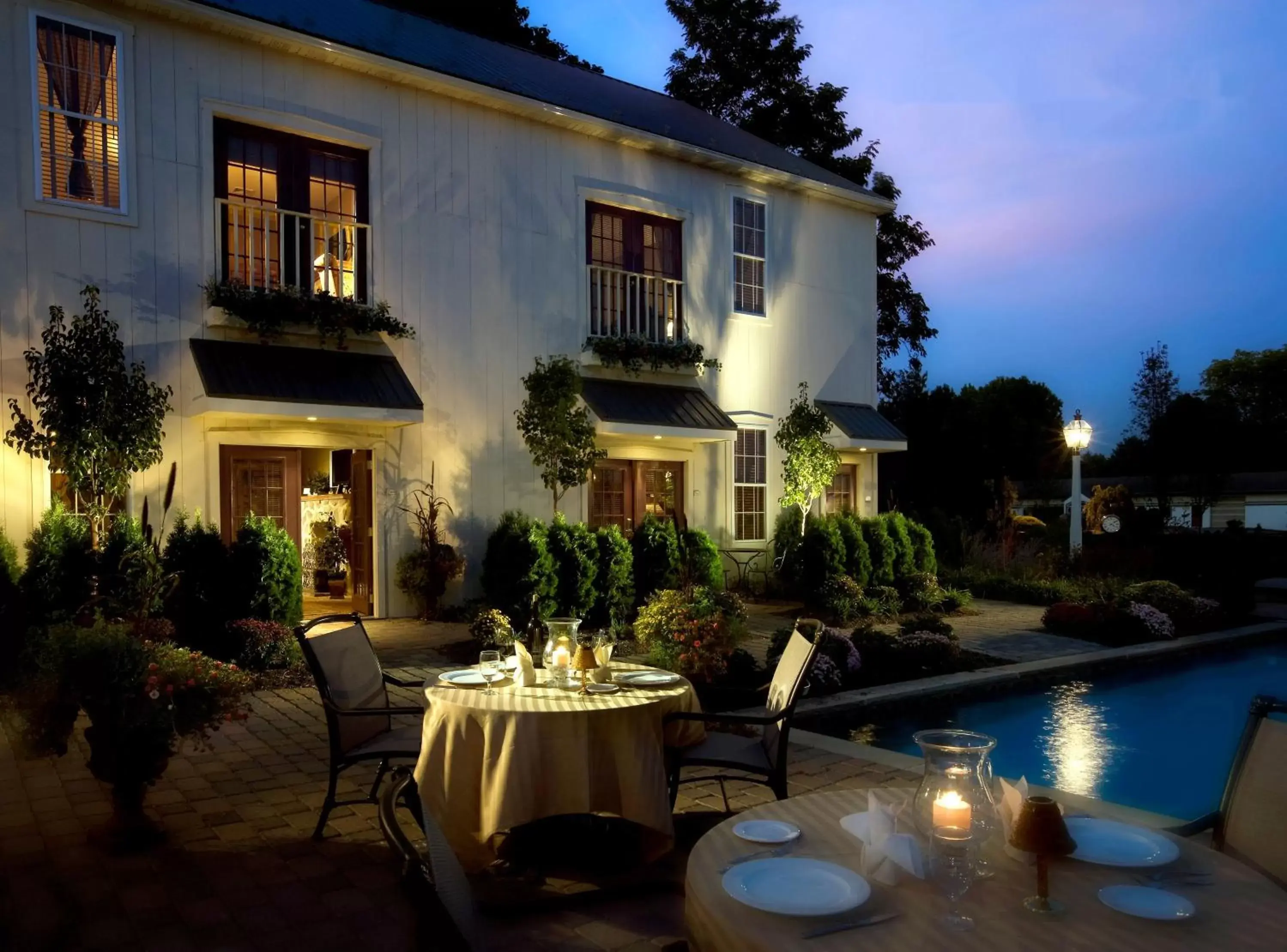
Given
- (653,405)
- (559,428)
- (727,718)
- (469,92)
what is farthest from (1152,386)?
(727,718)

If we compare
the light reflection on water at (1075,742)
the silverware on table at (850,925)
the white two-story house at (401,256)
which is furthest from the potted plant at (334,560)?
the silverware on table at (850,925)

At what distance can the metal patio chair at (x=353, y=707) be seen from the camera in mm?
3844

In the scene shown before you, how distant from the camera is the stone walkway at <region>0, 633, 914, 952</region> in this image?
10.2 feet

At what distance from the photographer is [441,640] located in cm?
905

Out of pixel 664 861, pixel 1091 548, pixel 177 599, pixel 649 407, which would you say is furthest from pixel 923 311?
pixel 664 861

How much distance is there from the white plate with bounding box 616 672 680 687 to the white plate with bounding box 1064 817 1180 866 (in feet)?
6.70

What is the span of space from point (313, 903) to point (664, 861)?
1.35 meters

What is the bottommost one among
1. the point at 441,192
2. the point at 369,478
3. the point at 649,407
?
the point at 369,478

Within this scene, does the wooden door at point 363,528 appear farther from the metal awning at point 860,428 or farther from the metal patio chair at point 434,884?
the metal patio chair at point 434,884

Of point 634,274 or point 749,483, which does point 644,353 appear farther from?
point 749,483

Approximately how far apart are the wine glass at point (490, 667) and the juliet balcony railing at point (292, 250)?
6.70 metres

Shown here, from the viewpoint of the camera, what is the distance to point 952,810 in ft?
5.61

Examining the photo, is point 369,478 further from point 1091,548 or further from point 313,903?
point 1091,548

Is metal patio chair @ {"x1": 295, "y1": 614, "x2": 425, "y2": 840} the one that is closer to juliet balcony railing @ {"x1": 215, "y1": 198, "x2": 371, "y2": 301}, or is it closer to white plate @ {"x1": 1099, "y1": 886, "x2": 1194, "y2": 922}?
white plate @ {"x1": 1099, "y1": 886, "x2": 1194, "y2": 922}
